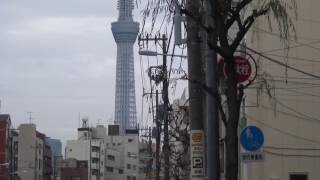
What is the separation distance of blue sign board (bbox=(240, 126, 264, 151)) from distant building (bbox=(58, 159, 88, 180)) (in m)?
115

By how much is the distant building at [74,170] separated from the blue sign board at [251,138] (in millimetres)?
114595

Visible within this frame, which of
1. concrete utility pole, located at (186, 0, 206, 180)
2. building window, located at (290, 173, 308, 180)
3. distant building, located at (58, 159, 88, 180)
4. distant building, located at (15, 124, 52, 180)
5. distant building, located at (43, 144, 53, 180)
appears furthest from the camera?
distant building, located at (43, 144, 53, 180)

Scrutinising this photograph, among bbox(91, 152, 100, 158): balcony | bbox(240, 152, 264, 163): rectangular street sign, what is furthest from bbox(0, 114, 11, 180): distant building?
bbox(240, 152, 264, 163): rectangular street sign

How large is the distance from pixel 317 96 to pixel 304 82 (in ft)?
3.18

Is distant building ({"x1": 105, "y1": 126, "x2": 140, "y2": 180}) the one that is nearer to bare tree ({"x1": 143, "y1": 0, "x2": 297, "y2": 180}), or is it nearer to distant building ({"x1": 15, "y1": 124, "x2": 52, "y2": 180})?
distant building ({"x1": 15, "y1": 124, "x2": 52, "y2": 180})

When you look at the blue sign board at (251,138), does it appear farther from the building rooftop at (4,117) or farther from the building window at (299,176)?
the building rooftop at (4,117)

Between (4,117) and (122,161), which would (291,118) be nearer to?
(4,117)

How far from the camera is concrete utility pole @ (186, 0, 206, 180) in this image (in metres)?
13.7

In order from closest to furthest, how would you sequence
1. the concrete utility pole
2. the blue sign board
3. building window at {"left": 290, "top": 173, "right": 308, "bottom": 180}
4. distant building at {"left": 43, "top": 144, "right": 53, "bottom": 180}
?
the blue sign board, the concrete utility pole, building window at {"left": 290, "top": 173, "right": 308, "bottom": 180}, distant building at {"left": 43, "top": 144, "right": 53, "bottom": 180}

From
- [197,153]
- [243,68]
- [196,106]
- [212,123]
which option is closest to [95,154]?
[196,106]

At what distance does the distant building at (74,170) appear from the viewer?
126312 millimetres

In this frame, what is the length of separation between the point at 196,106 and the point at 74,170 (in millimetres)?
113953

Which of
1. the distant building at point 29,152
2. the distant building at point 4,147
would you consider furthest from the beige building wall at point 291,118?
the distant building at point 29,152

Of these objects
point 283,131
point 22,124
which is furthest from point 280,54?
point 22,124
